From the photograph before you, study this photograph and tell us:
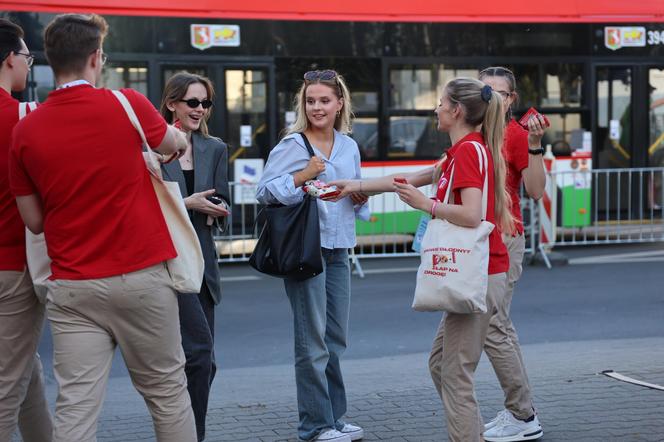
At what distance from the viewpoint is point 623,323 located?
29.4 ft

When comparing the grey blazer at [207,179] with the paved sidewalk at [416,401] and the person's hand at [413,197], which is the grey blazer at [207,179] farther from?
the person's hand at [413,197]

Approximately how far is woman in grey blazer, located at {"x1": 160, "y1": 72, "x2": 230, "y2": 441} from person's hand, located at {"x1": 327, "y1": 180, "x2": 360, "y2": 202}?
0.54 metres

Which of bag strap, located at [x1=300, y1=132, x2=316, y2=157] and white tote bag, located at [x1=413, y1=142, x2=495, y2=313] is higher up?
bag strap, located at [x1=300, y1=132, x2=316, y2=157]

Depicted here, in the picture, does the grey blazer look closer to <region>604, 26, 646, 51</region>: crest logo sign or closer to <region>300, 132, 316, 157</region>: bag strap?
<region>300, 132, 316, 157</region>: bag strap

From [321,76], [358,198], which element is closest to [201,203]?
[358,198]

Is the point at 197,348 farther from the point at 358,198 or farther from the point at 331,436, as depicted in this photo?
the point at 358,198

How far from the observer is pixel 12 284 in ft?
13.1

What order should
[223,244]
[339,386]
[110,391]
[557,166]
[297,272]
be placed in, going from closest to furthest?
1. [297,272]
2. [339,386]
3. [110,391]
4. [223,244]
5. [557,166]

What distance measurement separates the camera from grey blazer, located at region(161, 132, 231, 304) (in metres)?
4.92

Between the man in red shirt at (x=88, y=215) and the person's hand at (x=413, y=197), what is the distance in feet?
3.49

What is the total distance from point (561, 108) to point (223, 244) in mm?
4861

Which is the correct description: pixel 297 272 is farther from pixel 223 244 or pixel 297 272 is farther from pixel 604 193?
pixel 604 193

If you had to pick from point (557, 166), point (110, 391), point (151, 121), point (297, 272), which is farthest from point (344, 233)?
point (557, 166)

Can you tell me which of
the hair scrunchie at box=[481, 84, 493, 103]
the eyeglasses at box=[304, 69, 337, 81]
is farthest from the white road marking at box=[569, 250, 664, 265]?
the hair scrunchie at box=[481, 84, 493, 103]
